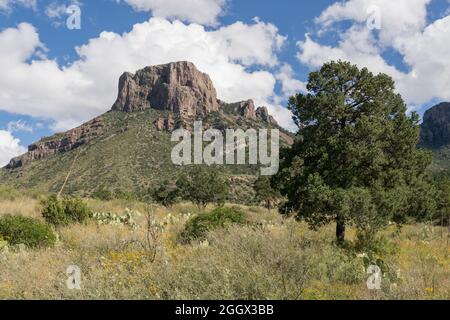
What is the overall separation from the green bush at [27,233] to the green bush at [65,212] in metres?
2.66

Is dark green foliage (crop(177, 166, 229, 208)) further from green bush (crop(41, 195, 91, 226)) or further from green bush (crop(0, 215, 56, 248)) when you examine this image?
green bush (crop(0, 215, 56, 248))

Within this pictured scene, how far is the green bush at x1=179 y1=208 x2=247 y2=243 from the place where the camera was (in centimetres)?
1379

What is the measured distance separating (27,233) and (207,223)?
5636 millimetres

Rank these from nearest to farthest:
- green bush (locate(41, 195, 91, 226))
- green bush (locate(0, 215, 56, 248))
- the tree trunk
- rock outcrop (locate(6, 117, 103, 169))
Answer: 1. green bush (locate(0, 215, 56, 248))
2. the tree trunk
3. green bush (locate(41, 195, 91, 226))
4. rock outcrop (locate(6, 117, 103, 169))

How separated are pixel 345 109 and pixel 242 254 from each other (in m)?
8.64

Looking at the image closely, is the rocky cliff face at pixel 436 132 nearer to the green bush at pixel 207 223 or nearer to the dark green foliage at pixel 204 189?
the dark green foliage at pixel 204 189

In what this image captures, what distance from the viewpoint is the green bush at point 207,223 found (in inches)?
543

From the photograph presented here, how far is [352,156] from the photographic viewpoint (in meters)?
14.2

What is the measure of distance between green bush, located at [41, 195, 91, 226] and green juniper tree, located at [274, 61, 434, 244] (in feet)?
26.5

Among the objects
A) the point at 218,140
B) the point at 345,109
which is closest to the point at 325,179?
the point at 345,109

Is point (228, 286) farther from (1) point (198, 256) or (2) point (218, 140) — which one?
(2) point (218, 140)

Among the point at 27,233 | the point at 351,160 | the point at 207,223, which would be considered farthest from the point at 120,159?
the point at 351,160

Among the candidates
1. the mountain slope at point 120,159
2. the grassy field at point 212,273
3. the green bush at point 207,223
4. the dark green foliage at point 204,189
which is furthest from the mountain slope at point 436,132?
the grassy field at point 212,273

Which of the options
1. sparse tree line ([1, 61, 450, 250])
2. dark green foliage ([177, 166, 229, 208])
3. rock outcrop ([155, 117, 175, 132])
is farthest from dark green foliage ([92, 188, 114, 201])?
rock outcrop ([155, 117, 175, 132])
